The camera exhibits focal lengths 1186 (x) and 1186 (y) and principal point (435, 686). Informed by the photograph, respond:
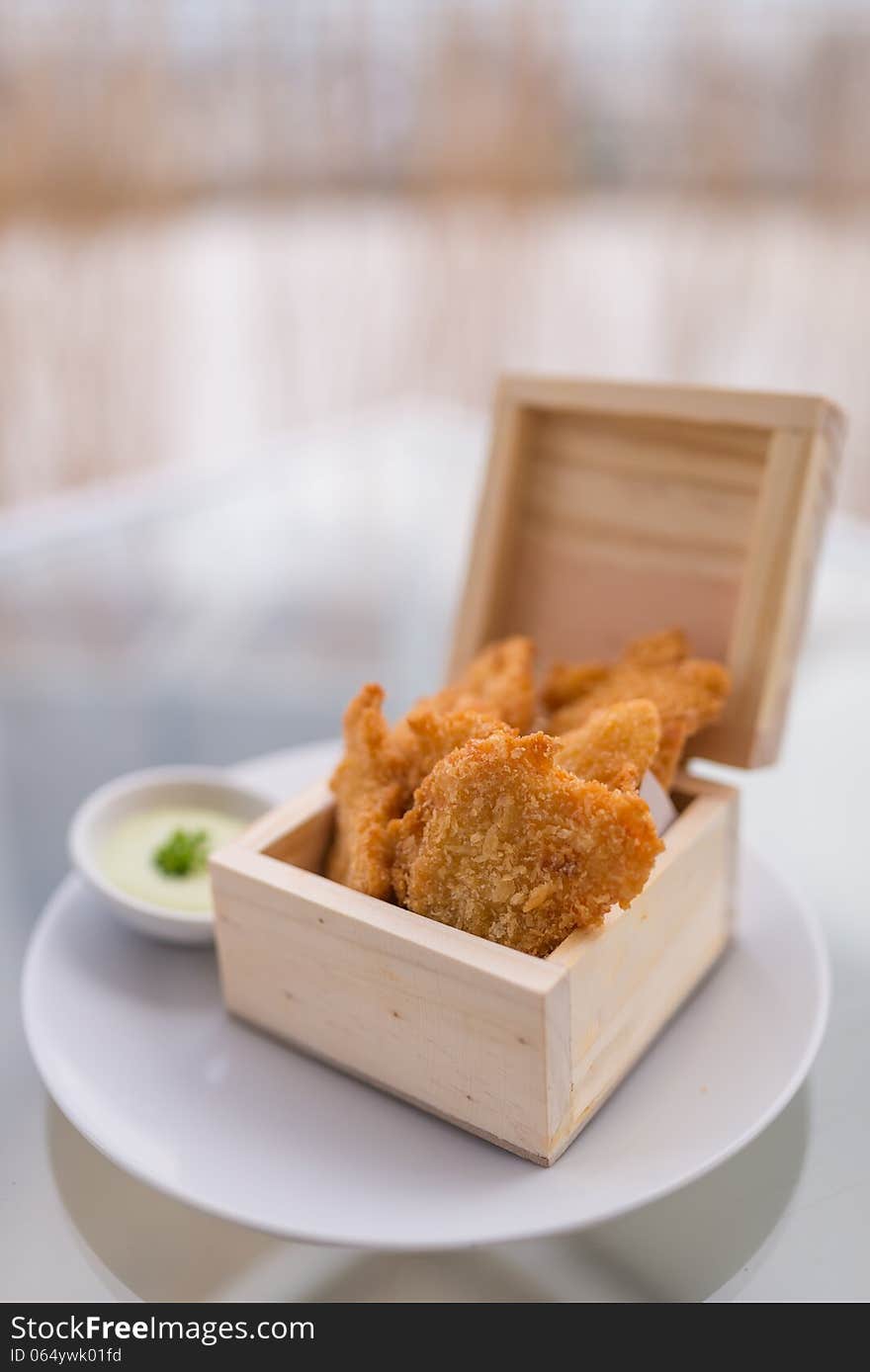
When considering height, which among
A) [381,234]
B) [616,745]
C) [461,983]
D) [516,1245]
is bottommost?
[516,1245]

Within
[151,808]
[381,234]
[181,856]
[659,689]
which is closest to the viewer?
[659,689]

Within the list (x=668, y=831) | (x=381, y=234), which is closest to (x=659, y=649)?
(x=668, y=831)

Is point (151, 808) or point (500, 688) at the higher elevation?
point (500, 688)

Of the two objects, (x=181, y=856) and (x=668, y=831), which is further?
(x=181, y=856)

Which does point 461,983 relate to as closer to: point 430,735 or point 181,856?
point 430,735

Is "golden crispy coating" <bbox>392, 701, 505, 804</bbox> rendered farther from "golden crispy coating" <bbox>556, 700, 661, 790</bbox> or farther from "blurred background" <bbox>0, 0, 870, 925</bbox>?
"blurred background" <bbox>0, 0, 870, 925</bbox>

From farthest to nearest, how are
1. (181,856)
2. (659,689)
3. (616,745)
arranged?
(181,856) < (659,689) < (616,745)

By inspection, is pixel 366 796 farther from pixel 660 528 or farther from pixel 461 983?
pixel 660 528
